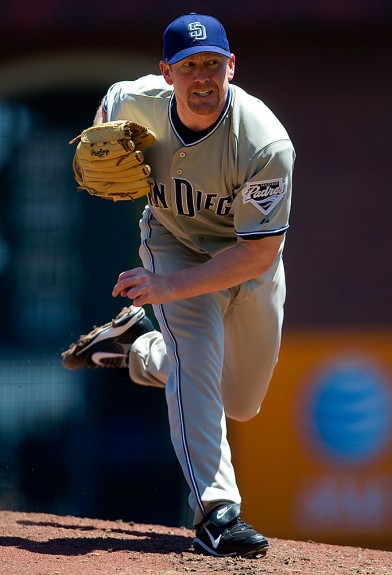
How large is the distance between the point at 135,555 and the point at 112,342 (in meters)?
1.34

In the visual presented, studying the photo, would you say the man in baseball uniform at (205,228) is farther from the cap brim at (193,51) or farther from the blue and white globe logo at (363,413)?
the blue and white globe logo at (363,413)

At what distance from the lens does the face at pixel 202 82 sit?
10.0ft

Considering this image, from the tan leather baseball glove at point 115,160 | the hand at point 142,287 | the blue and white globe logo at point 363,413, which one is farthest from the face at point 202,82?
the blue and white globe logo at point 363,413

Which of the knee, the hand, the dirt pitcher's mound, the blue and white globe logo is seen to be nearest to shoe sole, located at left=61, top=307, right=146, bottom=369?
the knee

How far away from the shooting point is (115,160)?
3.19m

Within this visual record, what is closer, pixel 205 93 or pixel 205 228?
pixel 205 93

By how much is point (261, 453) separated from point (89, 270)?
1174mm

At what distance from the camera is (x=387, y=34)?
480cm

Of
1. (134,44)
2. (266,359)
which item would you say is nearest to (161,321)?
(266,359)

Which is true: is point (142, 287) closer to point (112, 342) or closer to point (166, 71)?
point (166, 71)

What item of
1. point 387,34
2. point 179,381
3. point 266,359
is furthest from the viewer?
point 387,34

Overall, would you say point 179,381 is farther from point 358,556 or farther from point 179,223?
point 358,556

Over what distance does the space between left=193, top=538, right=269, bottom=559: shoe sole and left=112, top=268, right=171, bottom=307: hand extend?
0.72 m

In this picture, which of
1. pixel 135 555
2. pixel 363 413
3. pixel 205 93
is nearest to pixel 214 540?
pixel 135 555
